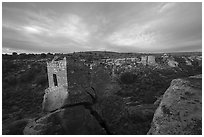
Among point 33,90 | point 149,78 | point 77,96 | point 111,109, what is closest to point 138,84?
point 149,78

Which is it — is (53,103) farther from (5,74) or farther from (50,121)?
Result: (5,74)

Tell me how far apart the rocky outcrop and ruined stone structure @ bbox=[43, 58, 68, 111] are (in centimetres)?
370

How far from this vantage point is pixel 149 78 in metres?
24.6

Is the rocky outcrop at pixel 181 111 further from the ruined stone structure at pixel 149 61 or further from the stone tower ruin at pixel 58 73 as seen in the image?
the ruined stone structure at pixel 149 61

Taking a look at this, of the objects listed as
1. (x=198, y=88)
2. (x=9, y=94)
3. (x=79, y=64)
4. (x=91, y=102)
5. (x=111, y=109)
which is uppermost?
(x=79, y=64)

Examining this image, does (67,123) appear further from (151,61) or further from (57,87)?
(151,61)

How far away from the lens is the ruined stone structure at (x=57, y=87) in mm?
6667

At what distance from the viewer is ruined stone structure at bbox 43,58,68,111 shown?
667 centimetres

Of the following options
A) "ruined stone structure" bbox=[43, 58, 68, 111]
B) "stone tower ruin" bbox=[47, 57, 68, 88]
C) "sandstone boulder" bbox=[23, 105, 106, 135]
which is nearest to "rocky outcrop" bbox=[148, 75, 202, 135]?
"sandstone boulder" bbox=[23, 105, 106, 135]

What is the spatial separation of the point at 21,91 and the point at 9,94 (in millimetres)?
1245

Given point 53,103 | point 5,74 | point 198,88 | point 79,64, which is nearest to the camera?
point 198,88

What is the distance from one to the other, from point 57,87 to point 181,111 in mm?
4866

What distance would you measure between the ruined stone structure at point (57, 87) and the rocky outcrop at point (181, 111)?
3.70 m

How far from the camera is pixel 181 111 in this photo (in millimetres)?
4723
